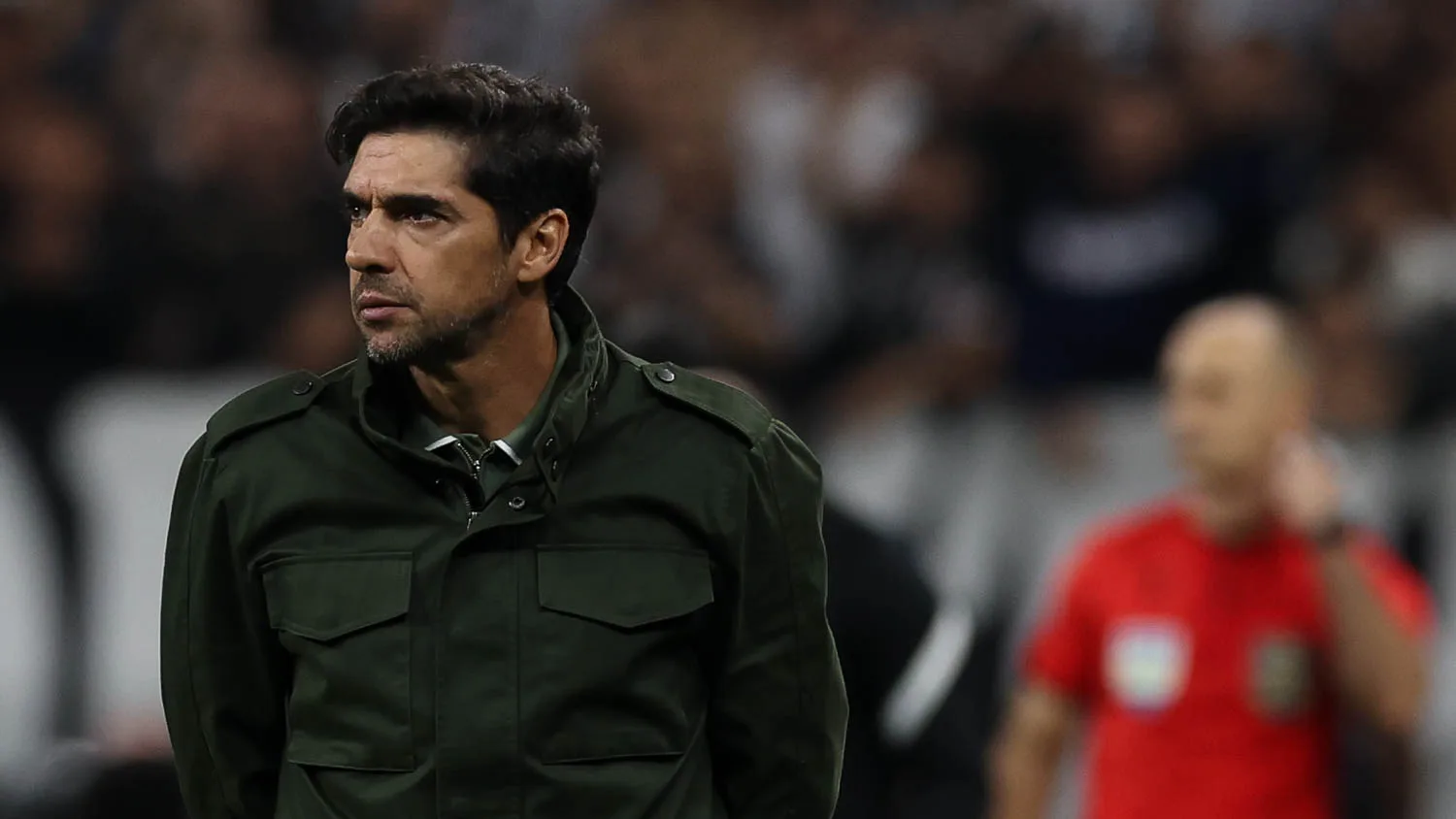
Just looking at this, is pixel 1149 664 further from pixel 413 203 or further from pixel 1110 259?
pixel 413 203

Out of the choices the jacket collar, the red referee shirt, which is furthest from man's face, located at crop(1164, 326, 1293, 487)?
the jacket collar

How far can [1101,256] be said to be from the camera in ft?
22.8

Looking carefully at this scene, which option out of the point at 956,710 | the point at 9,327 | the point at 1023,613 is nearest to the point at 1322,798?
the point at 956,710

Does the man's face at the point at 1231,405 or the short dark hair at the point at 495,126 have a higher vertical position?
the short dark hair at the point at 495,126

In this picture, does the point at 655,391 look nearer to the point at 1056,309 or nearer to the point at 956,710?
the point at 956,710

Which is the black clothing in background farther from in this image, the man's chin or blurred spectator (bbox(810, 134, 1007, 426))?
blurred spectator (bbox(810, 134, 1007, 426))

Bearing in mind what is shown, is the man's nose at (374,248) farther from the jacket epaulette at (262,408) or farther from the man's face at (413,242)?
the jacket epaulette at (262,408)

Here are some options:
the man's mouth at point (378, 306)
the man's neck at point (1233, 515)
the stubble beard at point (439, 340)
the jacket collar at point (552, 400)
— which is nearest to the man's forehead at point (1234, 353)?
the man's neck at point (1233, 515)

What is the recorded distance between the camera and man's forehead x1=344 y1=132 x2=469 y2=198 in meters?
2.45

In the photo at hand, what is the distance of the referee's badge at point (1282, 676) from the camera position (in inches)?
181

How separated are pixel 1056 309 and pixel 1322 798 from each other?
2.54 metres

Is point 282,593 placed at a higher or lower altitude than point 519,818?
higher

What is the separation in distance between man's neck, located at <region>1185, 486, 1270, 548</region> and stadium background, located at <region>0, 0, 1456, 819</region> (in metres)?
1.79

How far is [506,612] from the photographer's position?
2.45 meters
